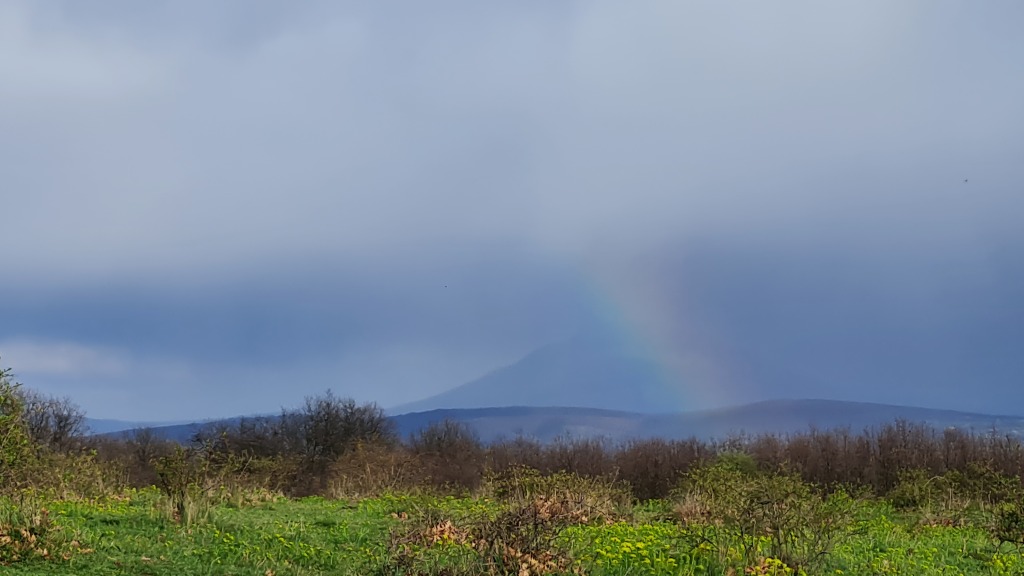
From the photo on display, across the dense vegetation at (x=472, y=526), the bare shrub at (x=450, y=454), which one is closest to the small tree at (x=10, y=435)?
the dense vegetation at (x=472, y=526)

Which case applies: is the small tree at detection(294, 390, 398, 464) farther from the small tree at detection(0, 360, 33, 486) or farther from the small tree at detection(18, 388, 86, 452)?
the small tree at detection(0, 360, 33, 486)

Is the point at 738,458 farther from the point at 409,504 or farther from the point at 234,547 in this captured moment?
the point at 234,547

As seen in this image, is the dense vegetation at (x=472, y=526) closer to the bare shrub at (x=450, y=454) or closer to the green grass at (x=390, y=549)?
the green grass at (x=390, y=549)

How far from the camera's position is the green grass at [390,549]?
841 cm

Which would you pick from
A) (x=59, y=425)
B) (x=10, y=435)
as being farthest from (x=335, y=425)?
(x=10, y=435)

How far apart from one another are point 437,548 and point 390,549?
2.55ft

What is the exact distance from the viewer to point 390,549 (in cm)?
861

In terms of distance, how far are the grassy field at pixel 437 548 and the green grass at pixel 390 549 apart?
2cm

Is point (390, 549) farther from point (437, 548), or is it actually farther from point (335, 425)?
point (335, 425)

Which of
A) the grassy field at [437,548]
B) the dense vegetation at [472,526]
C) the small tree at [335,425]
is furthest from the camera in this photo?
the small tree at [335,425]

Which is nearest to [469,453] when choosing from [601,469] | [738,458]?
[601,469]

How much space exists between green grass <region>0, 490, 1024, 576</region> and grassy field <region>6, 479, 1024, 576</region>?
0.8 inches

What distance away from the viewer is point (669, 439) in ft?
106

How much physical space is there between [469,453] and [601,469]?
9315 mm
